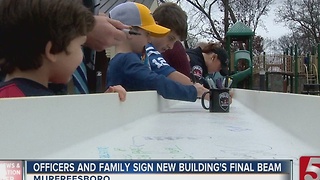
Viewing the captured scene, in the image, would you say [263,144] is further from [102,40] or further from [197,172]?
[102,40]

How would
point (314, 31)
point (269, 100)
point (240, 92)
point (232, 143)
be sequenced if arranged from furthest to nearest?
point (314, 31) < point (240, 92) < point (269, 100) < point (232, 143)

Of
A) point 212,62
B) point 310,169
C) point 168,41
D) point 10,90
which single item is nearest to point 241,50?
point 212,62

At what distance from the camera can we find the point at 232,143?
0.99m

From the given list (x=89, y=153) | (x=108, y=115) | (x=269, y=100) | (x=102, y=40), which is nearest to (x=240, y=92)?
(x=269, y=100)

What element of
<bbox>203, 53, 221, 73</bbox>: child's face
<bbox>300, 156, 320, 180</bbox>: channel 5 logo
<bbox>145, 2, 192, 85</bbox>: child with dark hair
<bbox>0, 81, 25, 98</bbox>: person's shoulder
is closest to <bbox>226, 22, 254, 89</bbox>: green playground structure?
<bbox>203, 53, 221, 73</bbox>: child's face

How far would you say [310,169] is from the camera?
2.09ft

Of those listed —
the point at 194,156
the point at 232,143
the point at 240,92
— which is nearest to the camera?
the point at 194,156

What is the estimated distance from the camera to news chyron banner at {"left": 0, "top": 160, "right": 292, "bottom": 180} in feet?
2.02

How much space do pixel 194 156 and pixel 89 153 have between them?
17cm

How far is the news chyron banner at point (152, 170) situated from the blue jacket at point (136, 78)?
1323 millimetres

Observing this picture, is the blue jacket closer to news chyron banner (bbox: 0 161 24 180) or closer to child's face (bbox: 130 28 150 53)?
child's face (bbox: 130 28 150 53)

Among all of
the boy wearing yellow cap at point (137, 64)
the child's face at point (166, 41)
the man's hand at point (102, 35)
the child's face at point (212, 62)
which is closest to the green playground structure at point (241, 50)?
the child's face at point (212, 62)

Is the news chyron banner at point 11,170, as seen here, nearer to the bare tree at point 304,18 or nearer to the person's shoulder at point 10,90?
the person's shoulder at point 10,90

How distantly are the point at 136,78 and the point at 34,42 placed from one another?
1.00 meters
